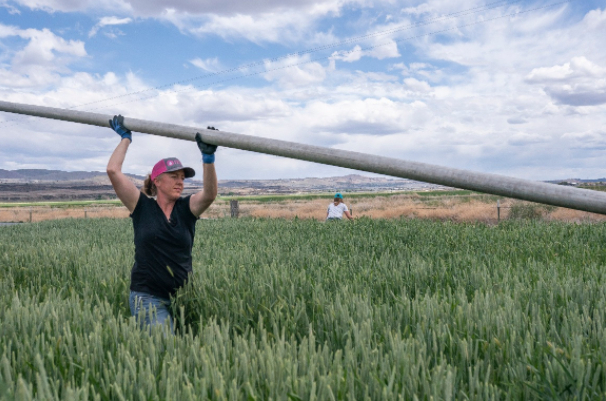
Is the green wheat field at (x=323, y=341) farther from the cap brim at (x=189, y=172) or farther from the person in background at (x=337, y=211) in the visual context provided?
the person in background at (x=337, y=211)

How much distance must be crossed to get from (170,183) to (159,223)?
0.36m

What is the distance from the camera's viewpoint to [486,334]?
122 inches

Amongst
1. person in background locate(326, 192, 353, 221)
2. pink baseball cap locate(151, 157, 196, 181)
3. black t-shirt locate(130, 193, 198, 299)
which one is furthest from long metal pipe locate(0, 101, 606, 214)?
person in background locate(326, 192, 353, 221)

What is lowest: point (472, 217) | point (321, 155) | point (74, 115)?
point (472, 217)

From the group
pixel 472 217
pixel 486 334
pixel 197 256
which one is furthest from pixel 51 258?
pixel 472 217

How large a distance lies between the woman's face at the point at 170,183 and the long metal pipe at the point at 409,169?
41cm

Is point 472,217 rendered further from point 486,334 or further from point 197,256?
point 486,334

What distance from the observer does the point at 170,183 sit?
441 centimetres

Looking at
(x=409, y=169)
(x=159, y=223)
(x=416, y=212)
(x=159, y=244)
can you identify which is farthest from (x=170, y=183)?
(x=416, y=212)

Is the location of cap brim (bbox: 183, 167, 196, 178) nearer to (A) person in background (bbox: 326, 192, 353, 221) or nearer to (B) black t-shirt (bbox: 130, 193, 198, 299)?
(B) black t-shirt (bbox: 130, 193, 198, 299)

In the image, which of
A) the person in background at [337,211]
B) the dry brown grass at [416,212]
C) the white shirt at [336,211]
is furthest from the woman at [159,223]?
the white shirt at [336,211]

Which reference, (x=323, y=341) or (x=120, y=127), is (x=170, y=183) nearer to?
(x=120, y=127)

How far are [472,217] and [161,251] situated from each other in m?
26.8

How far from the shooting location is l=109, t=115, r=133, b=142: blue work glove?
453 centimetres
